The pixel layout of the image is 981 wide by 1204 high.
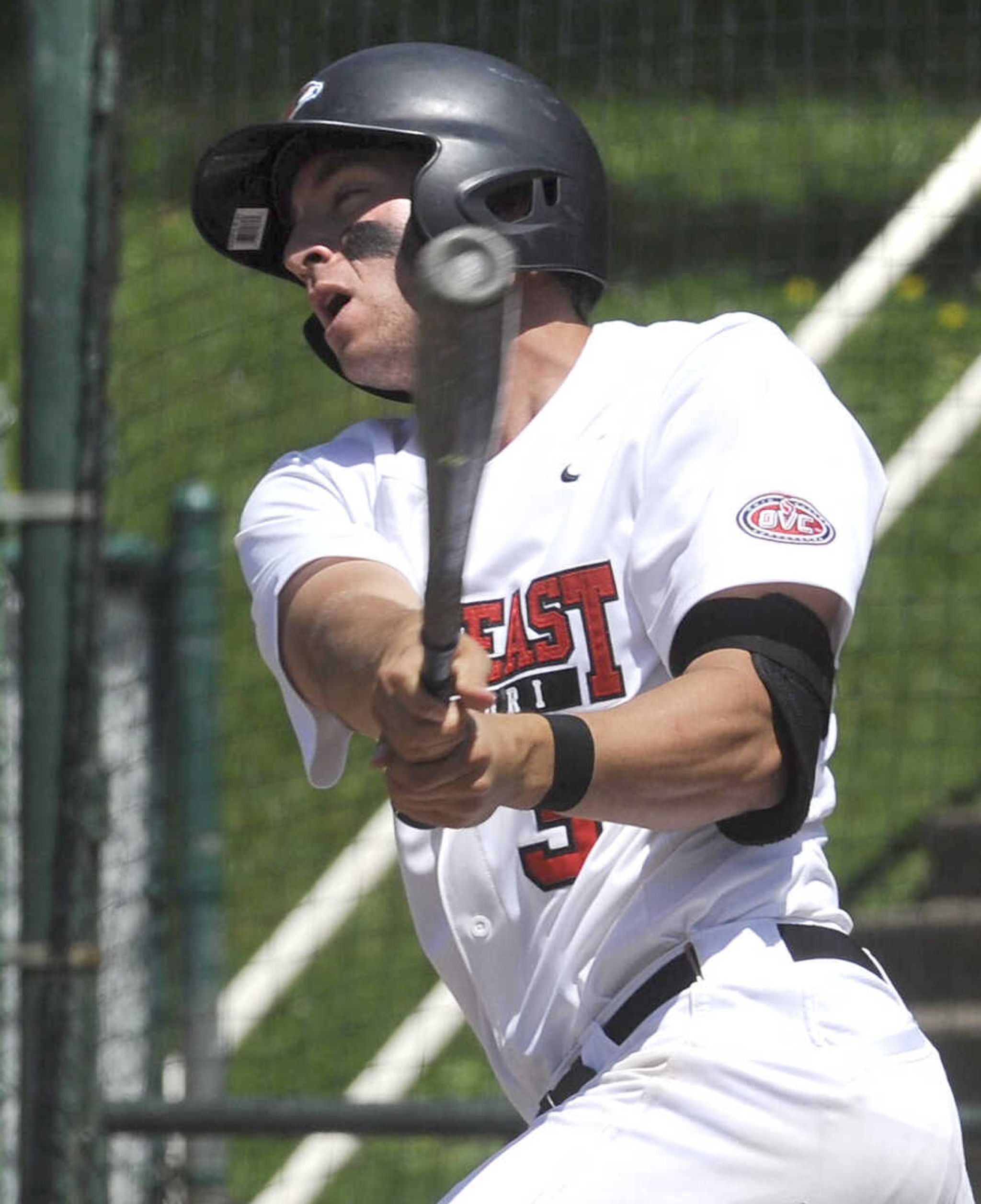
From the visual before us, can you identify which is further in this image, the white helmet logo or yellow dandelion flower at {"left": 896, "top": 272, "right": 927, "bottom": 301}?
yellow dandelion flower at {"left": 896, "top": 272, "right": 927, "bottom": 301}

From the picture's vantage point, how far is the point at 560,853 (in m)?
2.41

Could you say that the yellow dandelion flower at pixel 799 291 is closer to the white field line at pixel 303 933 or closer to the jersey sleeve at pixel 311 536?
the white field line at pixel 303 933

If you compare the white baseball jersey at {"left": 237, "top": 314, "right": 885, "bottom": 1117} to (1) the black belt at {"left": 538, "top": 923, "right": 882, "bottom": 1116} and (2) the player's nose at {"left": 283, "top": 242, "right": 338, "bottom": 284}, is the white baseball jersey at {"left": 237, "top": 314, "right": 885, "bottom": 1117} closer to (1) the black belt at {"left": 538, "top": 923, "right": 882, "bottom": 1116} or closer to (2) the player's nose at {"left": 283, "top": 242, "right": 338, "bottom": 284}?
(1) the black belt at {"left": 538, "top": 923, "right": 882, "bottom": 1116}

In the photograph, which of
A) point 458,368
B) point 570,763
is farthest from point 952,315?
point 458,368

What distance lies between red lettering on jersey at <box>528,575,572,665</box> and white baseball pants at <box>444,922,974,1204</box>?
38 centimetres

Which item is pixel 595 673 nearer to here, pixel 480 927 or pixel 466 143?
pixel 480 927

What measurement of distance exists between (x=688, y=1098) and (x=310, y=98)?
4.31 feet

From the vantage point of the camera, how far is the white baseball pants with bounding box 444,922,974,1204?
7.13 feet

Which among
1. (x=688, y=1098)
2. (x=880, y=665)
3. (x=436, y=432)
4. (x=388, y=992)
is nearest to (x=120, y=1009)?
(x=388, y=992)

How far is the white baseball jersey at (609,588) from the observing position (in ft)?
7.47

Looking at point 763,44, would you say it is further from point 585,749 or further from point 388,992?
point 585,749

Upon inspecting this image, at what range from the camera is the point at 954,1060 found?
5164 mm

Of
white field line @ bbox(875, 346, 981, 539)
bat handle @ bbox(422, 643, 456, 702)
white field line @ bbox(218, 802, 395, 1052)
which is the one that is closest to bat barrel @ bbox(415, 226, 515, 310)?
bat handle @ bbox(422, 643, 456, 702)

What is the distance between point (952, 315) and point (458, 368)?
18.5 ft
